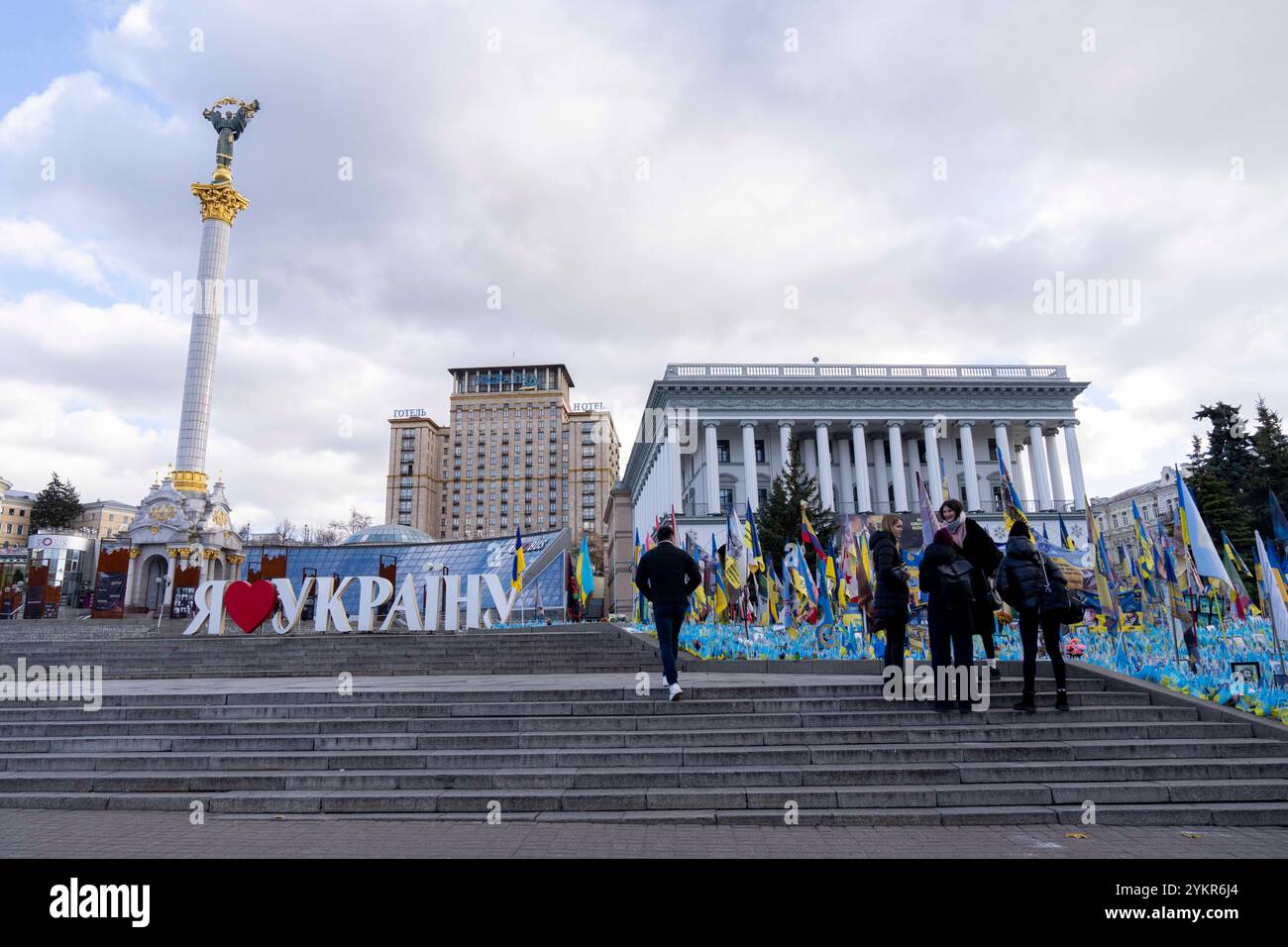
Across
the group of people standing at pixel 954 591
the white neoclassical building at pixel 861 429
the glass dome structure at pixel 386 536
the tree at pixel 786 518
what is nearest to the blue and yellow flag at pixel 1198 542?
the group of people standing at pixel 954 591

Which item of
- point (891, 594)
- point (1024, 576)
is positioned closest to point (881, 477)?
point (891, 594)

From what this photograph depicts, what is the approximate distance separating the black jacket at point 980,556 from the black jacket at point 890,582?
74cm

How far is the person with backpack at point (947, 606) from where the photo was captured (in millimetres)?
7516

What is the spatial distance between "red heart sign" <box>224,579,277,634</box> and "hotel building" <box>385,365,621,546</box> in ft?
368

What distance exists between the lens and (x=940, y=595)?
25.1ft

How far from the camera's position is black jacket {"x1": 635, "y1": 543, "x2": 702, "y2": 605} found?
8688 millimetres

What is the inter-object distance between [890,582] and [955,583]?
101 cm

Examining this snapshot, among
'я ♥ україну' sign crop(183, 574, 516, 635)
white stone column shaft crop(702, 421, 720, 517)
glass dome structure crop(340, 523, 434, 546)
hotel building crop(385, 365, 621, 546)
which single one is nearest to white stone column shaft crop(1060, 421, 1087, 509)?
white stone column shaft crop(702, 421, 720, 517)

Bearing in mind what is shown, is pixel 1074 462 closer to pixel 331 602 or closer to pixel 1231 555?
pixel 1231 555

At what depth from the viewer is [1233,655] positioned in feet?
37.7
